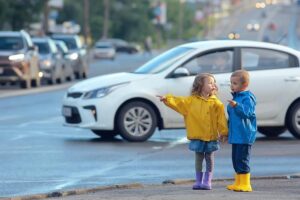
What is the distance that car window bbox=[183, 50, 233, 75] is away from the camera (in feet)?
60.2

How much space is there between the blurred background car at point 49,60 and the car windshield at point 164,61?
23.5m

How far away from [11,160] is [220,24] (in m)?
171

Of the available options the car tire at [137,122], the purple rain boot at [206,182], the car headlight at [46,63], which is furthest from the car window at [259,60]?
the car headlight at [46,63]

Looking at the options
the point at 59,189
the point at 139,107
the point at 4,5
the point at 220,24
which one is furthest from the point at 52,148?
the point at 220,24

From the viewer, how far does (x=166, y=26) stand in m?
154

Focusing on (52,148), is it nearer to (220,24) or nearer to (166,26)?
(166,26)

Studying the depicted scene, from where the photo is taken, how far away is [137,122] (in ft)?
59.3

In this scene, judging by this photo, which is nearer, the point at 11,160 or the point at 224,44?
the point at 11,160

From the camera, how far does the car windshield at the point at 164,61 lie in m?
18.3

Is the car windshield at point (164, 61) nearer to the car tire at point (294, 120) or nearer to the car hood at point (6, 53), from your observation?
the car tire at point (294, 120)

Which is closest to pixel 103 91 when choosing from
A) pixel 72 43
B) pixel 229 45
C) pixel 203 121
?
pixel 229 45

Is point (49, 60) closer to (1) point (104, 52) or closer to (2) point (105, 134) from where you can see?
(2) point (105, 134)

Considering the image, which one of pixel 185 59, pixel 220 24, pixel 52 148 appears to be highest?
pixel 185 59

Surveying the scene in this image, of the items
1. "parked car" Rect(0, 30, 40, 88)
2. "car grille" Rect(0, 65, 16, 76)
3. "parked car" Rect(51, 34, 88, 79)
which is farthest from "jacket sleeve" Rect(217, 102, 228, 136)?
"parked car" Rect(51, 34, 88, 79)
